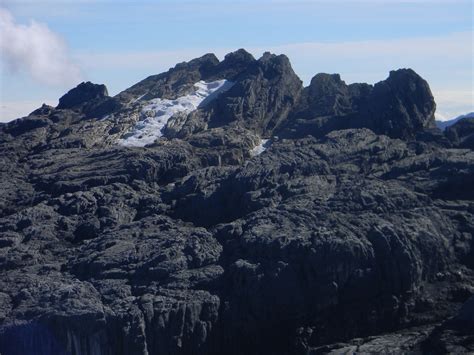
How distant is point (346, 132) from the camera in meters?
81.6

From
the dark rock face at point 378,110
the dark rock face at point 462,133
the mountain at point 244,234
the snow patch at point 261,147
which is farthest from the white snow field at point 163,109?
the dark rock face at point 462,133

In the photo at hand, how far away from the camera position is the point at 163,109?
9081 centimetres

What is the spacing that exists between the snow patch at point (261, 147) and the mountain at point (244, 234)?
266mm

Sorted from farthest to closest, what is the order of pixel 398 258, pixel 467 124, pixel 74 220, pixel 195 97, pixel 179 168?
pixel 195 97 < pixel 467 124 < pixel 179 168 < pixel 74 220 < pixel 398 258

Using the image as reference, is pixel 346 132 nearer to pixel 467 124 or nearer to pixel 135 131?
pixel 467 124

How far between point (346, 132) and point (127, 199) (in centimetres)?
2167

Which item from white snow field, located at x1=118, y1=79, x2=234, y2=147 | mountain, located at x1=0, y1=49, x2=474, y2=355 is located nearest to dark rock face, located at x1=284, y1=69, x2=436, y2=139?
mountain, located at x1=0, y1=49, x2=474, y2=355

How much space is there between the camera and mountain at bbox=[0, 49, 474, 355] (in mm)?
57844

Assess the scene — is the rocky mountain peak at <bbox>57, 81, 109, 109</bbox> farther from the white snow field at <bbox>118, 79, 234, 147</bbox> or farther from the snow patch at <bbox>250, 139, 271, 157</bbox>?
the snow patch at <bbox>250, 139, 271, 157</bbox>

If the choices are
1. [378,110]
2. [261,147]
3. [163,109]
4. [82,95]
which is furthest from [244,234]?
[82,95]

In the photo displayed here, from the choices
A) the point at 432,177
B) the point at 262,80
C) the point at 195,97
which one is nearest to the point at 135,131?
the point at 195,97

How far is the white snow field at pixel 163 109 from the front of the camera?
8619 cm

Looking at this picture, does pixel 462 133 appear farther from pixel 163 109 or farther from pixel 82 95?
pixel 82 95

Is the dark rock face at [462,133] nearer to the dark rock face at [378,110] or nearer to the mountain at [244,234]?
the mountain at [244,234]
